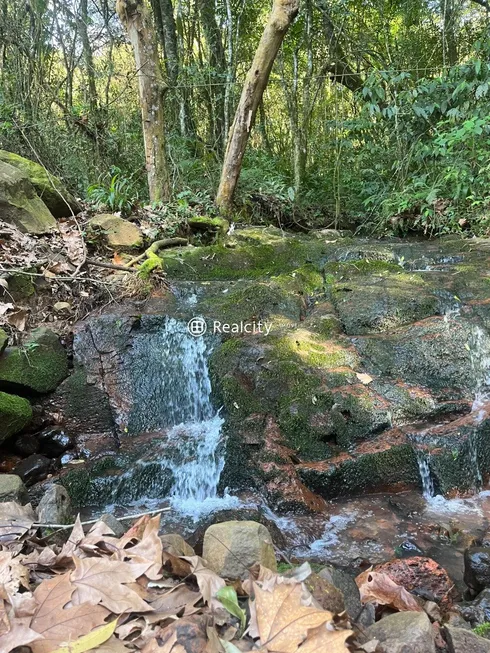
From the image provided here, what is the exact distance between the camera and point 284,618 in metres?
1.55

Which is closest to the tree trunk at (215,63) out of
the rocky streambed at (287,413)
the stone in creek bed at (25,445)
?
the rocky streambed at (287,413)

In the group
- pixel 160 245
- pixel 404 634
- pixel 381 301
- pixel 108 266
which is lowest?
pixel 404 634

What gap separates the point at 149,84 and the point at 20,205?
3246mm

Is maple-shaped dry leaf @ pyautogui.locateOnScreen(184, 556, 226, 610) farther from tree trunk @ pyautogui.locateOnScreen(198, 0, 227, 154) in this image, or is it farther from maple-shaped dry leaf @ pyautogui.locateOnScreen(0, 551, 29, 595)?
tree trunk @ pyautogui.locateOnScreen(198, 0, 227, 154)

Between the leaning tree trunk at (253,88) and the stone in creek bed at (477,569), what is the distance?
6.78m

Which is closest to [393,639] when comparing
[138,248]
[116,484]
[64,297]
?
[116,484]

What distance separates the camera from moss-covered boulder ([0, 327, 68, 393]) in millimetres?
4625

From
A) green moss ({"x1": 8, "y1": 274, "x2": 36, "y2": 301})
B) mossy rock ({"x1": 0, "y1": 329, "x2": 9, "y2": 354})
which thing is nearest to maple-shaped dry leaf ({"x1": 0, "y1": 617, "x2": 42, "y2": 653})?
mossy rock ({"x1": 0, "y1": 329, "x2": 9, "y2": 354})

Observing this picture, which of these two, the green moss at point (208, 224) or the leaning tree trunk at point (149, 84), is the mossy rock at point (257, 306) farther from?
the leaning tree trunk at point (149, 84)

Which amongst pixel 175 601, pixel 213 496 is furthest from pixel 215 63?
pixel 175 601

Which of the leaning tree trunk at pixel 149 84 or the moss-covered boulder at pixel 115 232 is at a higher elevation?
the leaning tree trunk at pixel 149 84

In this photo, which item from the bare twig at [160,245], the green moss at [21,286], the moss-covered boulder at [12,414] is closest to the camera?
the moss-covered boulder at [12,414]

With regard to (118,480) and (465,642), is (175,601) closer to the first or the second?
(465,642)

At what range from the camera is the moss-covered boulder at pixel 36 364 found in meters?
4.62
